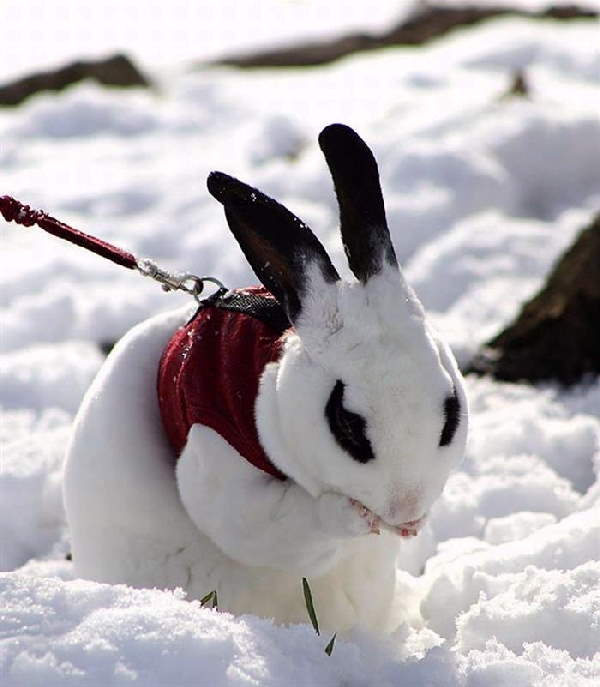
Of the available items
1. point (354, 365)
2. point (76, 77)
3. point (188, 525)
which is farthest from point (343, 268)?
point (76, 77)

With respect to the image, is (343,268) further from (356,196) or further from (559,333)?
(356,196)

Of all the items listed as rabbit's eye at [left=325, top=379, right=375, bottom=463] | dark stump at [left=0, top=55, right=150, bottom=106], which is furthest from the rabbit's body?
dark stump at [left=0, top=55, right=150, bottom=106]

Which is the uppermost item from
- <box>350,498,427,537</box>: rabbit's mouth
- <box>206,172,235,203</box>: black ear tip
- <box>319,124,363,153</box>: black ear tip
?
<box>319,124,363,153</box>: black ear tip

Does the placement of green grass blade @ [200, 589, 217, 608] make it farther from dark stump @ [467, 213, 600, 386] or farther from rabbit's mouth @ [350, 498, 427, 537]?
dark stump @ [467, 213, 600, 386]

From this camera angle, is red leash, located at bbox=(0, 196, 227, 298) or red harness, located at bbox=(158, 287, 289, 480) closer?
red harness, located at bbox=(158, 287, 289, 480)

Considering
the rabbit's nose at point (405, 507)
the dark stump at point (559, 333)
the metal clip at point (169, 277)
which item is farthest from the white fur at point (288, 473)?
the dark stump at point (559, 333)

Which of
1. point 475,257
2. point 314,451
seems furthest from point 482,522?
point 475,257
